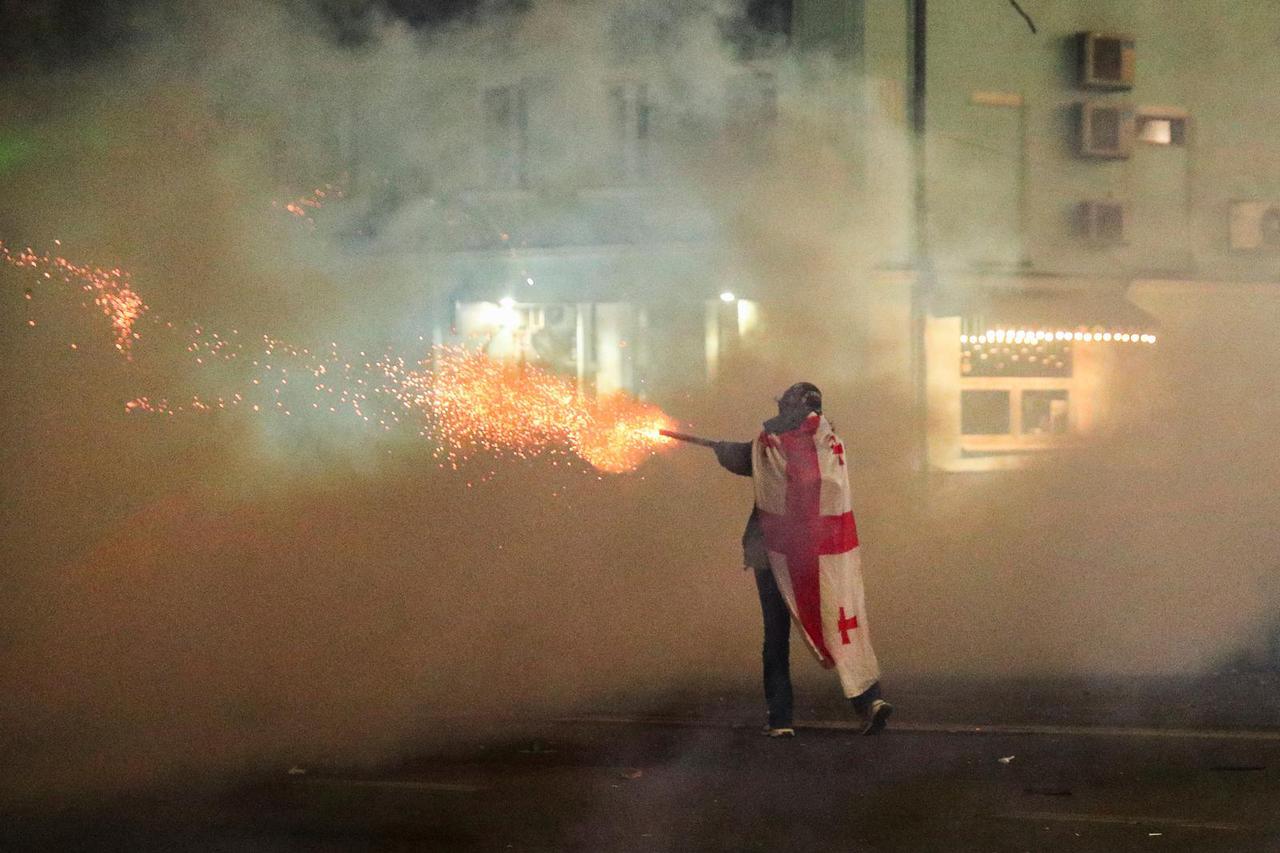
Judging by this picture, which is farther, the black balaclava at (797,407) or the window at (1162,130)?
the window at (1162,130)

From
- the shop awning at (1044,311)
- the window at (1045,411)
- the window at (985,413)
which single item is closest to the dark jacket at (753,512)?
the shop awning at (1044,311)

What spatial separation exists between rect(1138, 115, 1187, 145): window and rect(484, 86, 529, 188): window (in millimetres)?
5457

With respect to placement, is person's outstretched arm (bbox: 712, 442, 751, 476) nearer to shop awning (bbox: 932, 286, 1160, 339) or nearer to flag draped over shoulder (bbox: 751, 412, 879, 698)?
flag draped over shoulder (bbox: 751, 412, 879, 698)

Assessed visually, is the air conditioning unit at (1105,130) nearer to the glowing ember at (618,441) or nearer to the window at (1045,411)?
the window at (1045,411)

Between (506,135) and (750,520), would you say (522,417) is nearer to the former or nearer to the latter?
(506,135)

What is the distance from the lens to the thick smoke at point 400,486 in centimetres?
695

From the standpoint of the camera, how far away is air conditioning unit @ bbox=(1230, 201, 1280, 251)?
11891mm

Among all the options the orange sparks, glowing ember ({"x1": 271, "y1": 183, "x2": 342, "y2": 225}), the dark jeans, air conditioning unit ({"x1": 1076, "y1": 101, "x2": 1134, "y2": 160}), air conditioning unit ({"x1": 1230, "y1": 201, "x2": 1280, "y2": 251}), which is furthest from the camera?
air conditioning unit ({"x1": 1230, "y1": 201, "x2": 1280, "y2": 251})

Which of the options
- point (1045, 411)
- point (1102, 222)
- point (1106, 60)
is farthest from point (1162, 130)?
point (1045, 411)

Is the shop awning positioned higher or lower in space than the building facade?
lower

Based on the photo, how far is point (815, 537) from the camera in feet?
19.2

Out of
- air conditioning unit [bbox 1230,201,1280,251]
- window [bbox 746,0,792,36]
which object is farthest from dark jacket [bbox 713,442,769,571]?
air conditioning unit [bbox 1230,201,1280,251]

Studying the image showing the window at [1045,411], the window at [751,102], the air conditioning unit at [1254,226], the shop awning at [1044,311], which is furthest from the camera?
the air conditioning unit at [1254,226]

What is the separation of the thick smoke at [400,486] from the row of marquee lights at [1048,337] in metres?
1.12
